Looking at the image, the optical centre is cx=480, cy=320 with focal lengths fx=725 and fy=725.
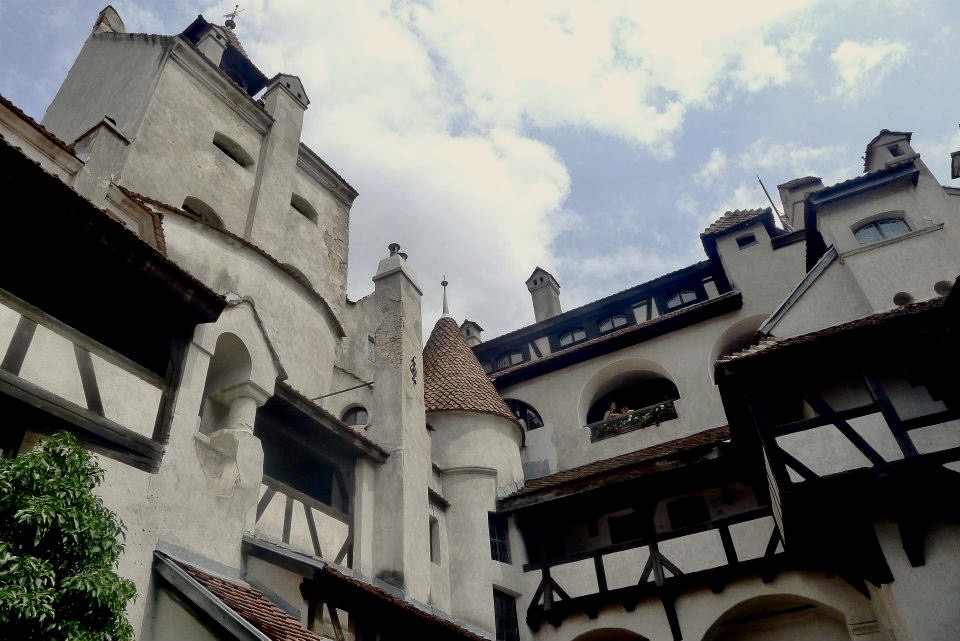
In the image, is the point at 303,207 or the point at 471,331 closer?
the point at 303,207

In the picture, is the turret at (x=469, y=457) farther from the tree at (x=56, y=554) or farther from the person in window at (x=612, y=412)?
the tree at (x=56, y=554)

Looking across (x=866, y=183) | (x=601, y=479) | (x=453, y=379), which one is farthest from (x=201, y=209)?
(x=866, y=183)

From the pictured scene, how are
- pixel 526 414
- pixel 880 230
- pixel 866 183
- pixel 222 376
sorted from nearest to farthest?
pixel 222 376
pixel 880 230
pixel 866 183
pixel 526 414

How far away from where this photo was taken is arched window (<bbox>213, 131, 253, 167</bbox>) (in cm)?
1850

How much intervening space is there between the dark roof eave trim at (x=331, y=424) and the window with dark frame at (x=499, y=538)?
163 inches

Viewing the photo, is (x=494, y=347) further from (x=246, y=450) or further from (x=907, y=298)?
(x=246, y=450)

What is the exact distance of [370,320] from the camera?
23.2 meters

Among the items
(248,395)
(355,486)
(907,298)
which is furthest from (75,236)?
(907,298)

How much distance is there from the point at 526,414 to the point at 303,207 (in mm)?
8786

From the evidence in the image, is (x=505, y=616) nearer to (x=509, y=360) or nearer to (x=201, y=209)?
(x=509, y=360)

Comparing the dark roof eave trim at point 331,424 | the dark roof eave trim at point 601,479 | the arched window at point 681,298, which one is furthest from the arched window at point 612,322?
the dark roof eave trim at point 331,424

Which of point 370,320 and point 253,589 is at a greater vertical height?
point 370,320

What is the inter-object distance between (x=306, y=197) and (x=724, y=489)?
1357 centimetres

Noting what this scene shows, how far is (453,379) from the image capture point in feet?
62.1
